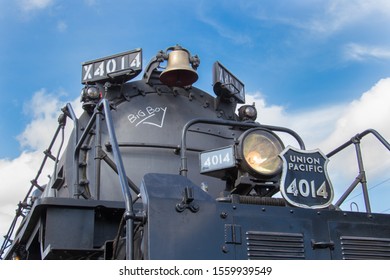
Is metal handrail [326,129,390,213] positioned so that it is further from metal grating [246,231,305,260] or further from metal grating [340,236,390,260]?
metal grating [246,231,305,260]

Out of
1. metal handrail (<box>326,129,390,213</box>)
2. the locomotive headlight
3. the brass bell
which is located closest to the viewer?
the locomotive headlight

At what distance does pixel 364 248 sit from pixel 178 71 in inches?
139

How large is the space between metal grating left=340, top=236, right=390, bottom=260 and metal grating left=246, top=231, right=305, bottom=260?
14.7 inches

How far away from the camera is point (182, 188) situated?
3.57 metres

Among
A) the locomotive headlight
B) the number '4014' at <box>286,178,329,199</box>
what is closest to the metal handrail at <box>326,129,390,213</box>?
the number '4014' at <box>286,178,329,199</box>

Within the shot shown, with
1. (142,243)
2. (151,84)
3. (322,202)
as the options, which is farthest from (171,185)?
(151,84)

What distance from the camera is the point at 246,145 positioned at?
168 inches

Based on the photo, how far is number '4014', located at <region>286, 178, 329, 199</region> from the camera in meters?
3.98

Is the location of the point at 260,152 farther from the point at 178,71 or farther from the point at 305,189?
the point at 178,71

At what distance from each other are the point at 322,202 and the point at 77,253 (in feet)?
6.86

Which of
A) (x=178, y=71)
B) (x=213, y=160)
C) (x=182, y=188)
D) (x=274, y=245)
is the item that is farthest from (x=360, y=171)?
(x=178, y=71)

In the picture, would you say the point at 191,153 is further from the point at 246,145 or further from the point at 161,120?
the point at 246,145

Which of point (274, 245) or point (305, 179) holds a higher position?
point (305, 179)

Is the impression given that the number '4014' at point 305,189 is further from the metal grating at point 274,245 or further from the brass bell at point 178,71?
the brass bell at point 178,71
